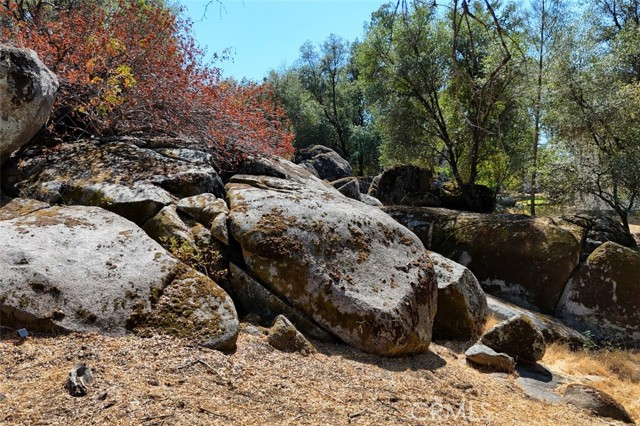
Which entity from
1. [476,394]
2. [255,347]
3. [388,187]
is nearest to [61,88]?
[255,347]

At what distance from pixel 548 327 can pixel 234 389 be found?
767cm

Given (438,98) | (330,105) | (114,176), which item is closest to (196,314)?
(114,176)

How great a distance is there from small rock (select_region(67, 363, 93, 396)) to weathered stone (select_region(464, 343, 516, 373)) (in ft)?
16.1

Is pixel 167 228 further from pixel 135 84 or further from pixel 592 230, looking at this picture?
pixel 592 230

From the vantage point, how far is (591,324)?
34.0ft

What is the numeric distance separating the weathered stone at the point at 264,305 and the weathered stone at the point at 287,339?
1.31 feet

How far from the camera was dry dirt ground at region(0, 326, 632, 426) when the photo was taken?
308cm

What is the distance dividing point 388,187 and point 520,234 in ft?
27.7

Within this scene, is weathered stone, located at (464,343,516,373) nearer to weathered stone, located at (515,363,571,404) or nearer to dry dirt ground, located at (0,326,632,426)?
weathered stone, located at (515,363,571,404)

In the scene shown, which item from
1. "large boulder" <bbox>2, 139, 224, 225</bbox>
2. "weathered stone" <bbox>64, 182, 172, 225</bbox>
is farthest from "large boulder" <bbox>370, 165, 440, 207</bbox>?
"weathered stone" <bbox>64, 182, 172, 225</bbox>

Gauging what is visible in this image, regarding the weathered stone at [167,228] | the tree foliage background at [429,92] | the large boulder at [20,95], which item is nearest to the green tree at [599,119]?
the tree foliage background at [429,92]

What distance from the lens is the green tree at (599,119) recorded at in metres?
15.0

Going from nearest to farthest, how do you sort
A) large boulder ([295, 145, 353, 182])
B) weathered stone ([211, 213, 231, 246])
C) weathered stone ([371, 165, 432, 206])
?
weathered stone ([211, 213, 231, 246]), weathered stone ([371, 165, 432, 206]), large boulder ([295, 145, 353, 182])

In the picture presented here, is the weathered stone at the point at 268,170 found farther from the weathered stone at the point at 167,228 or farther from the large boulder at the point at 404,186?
the large boulder at the point at 404,186
